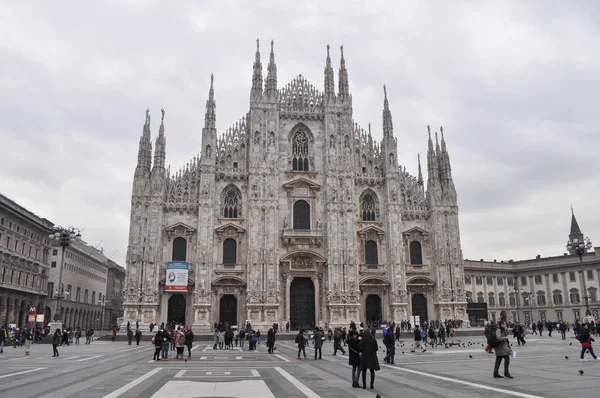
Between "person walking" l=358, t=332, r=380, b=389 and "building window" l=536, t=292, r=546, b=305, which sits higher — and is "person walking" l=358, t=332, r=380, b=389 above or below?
below

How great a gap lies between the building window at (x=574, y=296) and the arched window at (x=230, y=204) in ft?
180

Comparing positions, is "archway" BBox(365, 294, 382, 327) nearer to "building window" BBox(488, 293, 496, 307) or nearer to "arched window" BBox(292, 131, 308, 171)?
"arched window" BBox(292, 131, 308, 171)

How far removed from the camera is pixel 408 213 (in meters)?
50.2

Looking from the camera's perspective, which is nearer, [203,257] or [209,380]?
[209,380]

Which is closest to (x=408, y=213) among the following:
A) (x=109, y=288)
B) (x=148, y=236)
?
(x=148, y=236)

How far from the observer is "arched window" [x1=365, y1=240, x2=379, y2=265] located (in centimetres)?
4884

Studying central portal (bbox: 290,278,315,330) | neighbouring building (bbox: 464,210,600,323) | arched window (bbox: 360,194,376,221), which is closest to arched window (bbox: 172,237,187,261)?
central portal (bbox: 290,278,315,330)

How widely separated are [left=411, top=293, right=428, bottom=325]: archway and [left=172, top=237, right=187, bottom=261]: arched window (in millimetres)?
22003

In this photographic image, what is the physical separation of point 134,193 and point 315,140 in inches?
707

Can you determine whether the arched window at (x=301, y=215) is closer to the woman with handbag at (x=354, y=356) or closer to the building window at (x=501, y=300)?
the woman with handbag at (x=354, y=356)

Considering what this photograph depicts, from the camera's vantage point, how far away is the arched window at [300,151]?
5034cm

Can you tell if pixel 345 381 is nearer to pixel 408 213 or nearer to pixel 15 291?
pixel 408 213

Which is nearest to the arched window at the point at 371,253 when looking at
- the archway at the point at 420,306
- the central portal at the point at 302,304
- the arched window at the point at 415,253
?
the arched window at the point at 415,253

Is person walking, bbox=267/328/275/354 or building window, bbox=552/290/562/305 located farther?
building window, bbox=552/290/562/305
